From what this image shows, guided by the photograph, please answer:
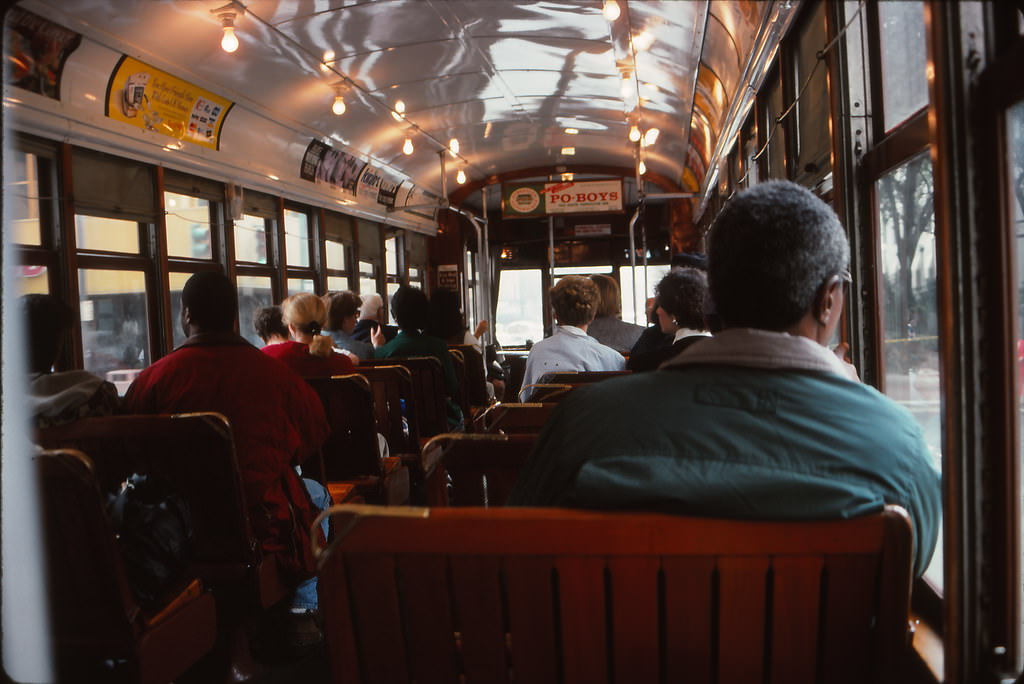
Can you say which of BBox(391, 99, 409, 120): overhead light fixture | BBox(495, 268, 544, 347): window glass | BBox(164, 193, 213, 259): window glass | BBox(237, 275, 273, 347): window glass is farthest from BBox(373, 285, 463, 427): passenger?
BBox(495, 268, 544, 347): window glass

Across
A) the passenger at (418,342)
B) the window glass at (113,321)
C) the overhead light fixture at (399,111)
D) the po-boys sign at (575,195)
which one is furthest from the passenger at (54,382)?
the po-boys sign at (575,195)

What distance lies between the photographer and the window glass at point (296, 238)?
757 centimetres

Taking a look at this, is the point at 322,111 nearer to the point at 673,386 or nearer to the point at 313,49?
the point at 313,49

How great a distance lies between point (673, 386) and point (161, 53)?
4.97 m

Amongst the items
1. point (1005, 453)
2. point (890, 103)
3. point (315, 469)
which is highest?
point (890, 103)

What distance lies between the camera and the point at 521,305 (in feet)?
44.3

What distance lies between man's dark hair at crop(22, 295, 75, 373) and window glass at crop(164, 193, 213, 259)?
3484 millimetres

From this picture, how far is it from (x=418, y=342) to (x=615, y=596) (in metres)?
3.61

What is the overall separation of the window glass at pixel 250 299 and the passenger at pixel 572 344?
142 inches

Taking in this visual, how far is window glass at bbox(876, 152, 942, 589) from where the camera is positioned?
2.04m

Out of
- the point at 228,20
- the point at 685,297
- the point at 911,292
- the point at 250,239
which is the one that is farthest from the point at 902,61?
the point at 250,239

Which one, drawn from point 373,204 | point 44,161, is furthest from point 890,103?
point 373,204

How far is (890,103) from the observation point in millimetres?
2385

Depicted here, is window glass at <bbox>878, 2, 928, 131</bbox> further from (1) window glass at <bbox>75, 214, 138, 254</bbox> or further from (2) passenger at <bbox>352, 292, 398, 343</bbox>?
(1) window glass at <bbox>75, 214, 138, 254</bbox>
